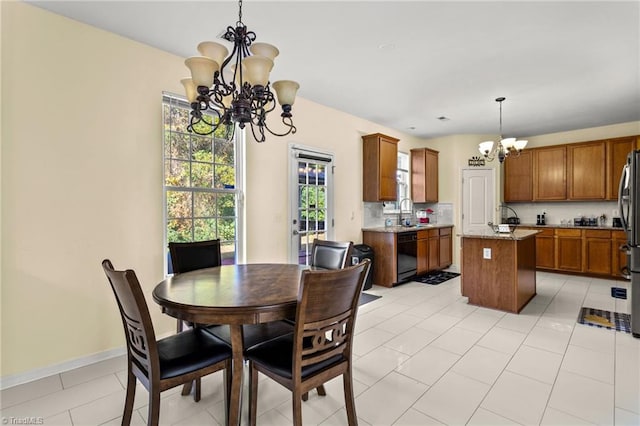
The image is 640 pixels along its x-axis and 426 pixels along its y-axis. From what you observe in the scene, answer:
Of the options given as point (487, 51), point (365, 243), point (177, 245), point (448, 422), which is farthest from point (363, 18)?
point (365, 243)

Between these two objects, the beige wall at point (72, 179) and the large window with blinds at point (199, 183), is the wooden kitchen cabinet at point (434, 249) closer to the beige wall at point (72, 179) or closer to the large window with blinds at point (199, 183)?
the large window with blinds at point (199, 183)

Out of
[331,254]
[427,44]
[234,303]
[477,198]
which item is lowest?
[234,303]

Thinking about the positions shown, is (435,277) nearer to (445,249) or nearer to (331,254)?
(445,249)

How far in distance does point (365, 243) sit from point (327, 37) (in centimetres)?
331

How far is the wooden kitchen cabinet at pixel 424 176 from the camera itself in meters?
6.18

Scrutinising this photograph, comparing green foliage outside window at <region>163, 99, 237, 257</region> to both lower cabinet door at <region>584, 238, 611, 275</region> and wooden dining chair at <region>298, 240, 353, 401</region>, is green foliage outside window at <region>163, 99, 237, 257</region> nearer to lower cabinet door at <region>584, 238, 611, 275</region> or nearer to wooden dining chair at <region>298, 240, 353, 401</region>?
wooden dining chair at <region>298, 240, 353, 401</region>

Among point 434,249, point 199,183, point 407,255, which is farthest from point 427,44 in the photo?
point 434,249

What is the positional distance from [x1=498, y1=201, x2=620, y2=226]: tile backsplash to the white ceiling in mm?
1953

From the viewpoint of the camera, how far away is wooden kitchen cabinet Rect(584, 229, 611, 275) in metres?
5.26

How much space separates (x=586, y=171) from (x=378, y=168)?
3883 millimetres

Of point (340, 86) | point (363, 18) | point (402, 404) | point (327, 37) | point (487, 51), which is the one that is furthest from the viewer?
point (340, 86)

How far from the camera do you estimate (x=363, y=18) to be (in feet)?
8.16

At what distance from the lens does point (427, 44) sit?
9.41 ft

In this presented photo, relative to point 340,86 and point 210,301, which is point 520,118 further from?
point 210,301
